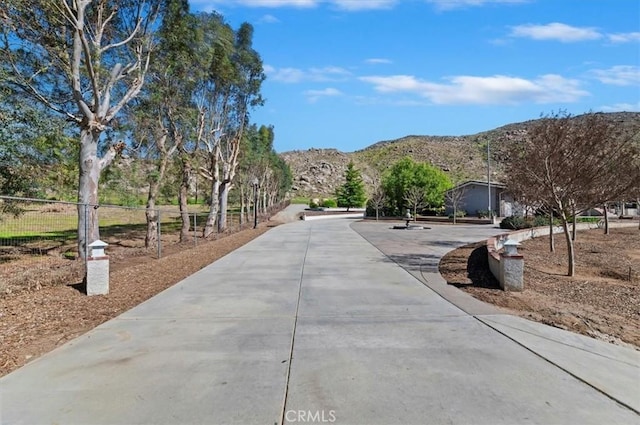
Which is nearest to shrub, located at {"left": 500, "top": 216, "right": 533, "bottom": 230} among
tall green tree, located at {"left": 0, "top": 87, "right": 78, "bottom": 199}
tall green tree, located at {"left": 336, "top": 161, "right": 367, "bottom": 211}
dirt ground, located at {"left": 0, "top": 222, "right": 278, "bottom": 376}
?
dirt ground, located at {"left": 0, "top": 222, "right": 278, "bottom": 376}

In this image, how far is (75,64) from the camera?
41.9 ft

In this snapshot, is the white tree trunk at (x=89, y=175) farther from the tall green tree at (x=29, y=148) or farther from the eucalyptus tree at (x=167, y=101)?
the eucalyptus tree at (x=167, y=101)

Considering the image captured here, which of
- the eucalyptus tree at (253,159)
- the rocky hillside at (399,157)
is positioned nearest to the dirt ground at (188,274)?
the eucalyptus tree at (253,159)

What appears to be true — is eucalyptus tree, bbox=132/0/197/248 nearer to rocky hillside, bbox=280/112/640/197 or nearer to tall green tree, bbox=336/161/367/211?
tall green tree, bbox=336/161/367/211

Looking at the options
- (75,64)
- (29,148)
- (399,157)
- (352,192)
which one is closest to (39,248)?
(29,148)

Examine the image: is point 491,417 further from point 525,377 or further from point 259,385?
point 259,385

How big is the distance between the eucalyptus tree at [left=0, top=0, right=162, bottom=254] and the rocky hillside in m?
97.4

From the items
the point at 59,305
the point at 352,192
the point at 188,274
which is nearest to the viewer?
the point at 59,305

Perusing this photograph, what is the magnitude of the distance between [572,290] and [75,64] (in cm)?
1410

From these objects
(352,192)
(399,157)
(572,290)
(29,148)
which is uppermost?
(399,157)

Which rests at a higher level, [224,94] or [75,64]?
[224,94]

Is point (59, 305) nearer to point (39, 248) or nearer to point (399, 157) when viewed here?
point (39, 248)

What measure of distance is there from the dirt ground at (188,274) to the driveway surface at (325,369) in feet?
1.73

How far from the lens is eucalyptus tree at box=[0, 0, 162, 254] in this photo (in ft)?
40.4
